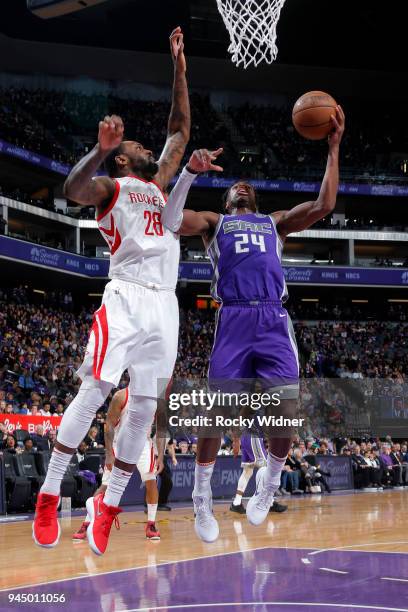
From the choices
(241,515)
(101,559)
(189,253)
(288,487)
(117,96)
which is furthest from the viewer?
(117,96)

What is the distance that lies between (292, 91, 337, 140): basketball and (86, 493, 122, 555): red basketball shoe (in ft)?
10.4

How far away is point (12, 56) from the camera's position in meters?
Result: 38.4

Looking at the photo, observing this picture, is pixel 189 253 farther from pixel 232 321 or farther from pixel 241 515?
pixel 232 321

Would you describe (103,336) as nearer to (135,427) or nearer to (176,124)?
(135,427)

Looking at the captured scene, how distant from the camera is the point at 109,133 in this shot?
16.6 feet

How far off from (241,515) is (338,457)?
327 inches

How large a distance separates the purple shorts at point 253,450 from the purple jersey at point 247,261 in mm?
6120

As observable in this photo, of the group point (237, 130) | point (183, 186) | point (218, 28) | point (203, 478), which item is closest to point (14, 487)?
point (203, 478)

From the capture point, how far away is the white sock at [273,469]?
6449mm

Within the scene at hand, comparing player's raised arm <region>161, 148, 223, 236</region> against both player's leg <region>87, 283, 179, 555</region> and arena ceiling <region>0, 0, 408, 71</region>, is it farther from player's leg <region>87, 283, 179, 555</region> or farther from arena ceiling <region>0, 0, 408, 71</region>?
arena ceiling <region>0, 0, 408, 71</region>

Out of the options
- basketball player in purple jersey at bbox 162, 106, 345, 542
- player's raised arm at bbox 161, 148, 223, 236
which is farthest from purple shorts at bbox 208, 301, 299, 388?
player's raised arm at bbox 161, 148, 223, 236

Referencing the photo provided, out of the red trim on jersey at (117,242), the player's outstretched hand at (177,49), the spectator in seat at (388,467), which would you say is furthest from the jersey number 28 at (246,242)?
the spectator in seat at (388,467)

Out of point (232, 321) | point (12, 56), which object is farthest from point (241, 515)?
point (12, 56)

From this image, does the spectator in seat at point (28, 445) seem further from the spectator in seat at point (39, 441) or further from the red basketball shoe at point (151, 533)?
the red basketball shoe at point (151, 533)
